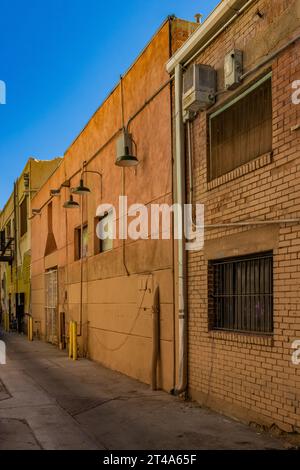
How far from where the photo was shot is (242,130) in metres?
7.63

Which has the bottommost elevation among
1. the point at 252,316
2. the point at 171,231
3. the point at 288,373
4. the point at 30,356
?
the point at 30,356

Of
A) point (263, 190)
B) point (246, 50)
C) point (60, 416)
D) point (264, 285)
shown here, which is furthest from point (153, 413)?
point (246, 50)

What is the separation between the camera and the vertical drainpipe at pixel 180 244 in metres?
8.68

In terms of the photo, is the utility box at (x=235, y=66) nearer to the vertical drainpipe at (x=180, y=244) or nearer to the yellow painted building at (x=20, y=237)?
the vertical drainpipe at (x=180, y=244)

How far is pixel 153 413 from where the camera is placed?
7762 millimetres

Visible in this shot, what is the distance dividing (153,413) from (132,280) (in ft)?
12.9

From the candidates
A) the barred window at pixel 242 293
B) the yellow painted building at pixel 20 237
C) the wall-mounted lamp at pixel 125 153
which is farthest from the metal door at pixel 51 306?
the barred window at pixel 242 293

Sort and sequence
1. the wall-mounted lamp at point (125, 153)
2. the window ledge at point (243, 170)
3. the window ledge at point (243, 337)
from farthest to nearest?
the wall-mounted lamp at point (125, 153)
the window ledge at point (243, 170)
the window ledge at point (243, 337)

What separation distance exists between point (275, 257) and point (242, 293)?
114 centimetres

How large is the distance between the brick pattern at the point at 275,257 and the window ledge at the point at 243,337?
0.01m

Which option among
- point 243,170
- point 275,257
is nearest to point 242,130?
point 243,170

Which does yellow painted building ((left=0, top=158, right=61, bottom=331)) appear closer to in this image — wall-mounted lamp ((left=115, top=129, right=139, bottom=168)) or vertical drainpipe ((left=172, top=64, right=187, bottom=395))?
wall-mounted lamp ((left=115, top=129, right=139, bottom=168))
